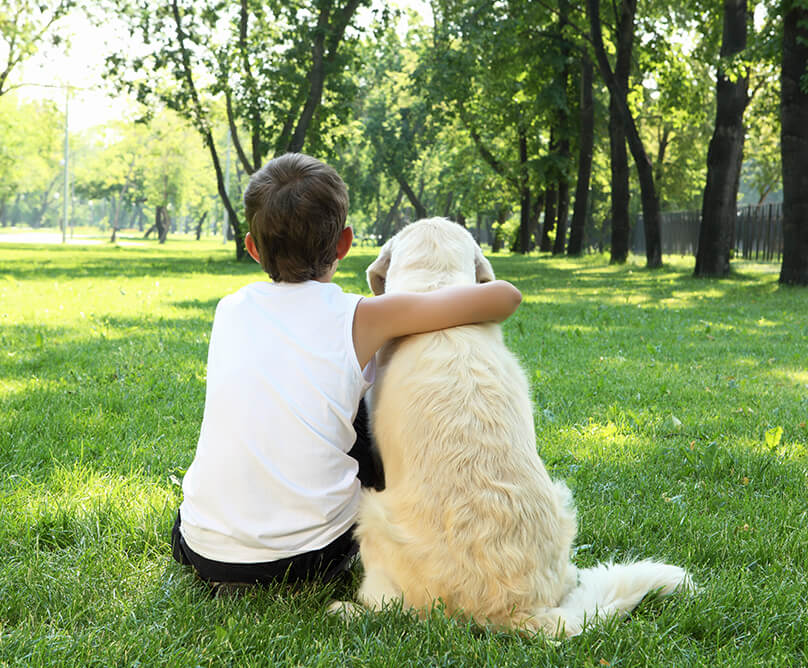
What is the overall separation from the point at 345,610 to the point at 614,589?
0.98 metres

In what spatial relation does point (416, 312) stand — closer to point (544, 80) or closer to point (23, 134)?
point (544, 80)

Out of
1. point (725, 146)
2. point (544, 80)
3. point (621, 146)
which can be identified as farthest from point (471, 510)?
point (544, 80)

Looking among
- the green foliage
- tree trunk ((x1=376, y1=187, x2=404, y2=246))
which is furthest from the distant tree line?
tree trunk ((x1=376, y1=187, x2=404, y2=246))

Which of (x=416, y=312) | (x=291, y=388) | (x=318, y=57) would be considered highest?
(x=318, y=57)

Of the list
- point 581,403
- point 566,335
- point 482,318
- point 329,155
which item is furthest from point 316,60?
point 482,318

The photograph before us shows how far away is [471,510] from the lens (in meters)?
2.43

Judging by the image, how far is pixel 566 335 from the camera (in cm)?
A: 973

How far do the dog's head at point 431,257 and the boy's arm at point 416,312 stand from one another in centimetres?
23

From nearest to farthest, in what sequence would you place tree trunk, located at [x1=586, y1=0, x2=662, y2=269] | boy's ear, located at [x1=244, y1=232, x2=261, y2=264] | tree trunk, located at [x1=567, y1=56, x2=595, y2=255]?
boy's ear, located at [x1=244, y1=232, x2=261, y2=264], tree trunk, located at [x1=586, y1=0, x2=662, y2=269], tree trunk, located at [x1=567, y1=56, x2=595, y2=255]

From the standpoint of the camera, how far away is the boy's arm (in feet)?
9.02

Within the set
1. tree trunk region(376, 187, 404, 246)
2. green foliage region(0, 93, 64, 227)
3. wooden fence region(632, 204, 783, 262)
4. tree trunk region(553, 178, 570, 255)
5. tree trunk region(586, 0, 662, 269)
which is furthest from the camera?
tree trunk region(376, 187, 404, 246)

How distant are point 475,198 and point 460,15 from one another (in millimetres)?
15645

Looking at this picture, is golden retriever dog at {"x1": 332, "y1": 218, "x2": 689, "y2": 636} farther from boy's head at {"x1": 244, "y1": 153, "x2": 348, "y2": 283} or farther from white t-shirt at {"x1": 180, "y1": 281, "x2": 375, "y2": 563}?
boy's head at {"x1": 244, "y1": 153, "x2": 348, "y2": 283}

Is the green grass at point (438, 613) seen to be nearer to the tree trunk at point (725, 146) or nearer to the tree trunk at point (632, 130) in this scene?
the tree trunk at point (725, 146)
